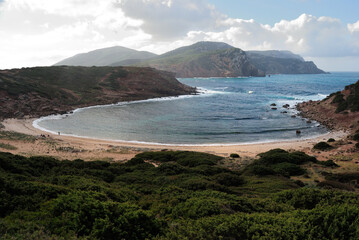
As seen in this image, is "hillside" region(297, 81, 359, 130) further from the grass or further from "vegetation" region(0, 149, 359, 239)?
the grass

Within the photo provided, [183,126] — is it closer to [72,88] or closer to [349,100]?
[349,100]

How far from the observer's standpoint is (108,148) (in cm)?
3406

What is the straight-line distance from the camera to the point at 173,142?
39750mm

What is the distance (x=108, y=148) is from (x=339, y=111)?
49.4 meters

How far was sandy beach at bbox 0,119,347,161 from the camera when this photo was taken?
30003 mm

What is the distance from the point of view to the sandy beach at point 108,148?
30.0m

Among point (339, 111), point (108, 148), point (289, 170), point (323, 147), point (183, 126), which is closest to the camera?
point (289, 170)

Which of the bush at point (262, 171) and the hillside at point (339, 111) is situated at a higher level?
the hillside at point (339, 111)

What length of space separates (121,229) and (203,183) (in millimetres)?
8819

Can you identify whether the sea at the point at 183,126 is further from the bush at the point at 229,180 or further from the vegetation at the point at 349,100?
the bush at the point at 229,180

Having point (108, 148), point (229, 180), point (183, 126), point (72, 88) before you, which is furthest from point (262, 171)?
point (72, 88)

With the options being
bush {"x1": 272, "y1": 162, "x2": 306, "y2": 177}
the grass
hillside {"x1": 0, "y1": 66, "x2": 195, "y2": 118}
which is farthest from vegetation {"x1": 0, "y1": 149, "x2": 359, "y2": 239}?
hillside {"x1": 0, "y1": 66, "x2": 195, "y2": 118}

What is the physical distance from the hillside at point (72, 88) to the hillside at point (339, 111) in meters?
57.0

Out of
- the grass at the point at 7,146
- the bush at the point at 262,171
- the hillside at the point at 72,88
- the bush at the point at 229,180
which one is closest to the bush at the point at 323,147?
the bush at the point at 262,171
